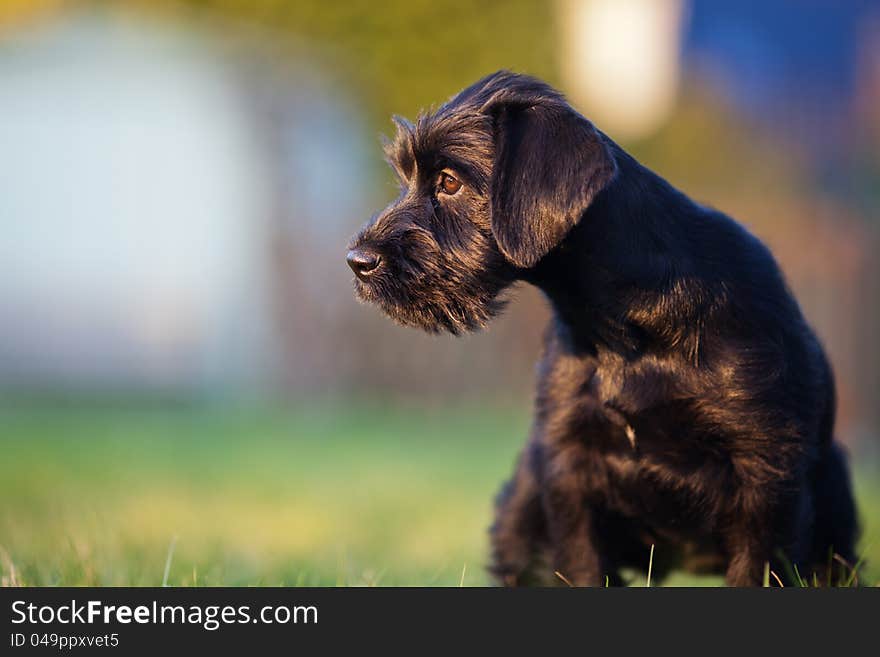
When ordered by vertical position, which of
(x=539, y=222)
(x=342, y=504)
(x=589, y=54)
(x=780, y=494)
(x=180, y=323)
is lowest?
(x=780, y=494)

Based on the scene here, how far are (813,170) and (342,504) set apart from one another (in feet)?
37.8

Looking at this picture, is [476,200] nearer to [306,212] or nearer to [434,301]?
[434,301]

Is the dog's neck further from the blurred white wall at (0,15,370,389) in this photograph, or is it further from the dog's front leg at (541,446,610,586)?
the blurred white wall at (0,15,370,389)

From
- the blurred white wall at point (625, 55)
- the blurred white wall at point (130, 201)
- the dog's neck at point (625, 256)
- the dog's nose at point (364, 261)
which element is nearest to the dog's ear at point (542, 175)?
the dog's neck at point (625, 256)

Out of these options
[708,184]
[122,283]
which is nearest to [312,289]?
[122,283]

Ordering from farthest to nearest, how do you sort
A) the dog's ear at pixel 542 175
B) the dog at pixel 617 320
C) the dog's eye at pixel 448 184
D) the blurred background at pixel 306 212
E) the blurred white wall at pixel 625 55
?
the blurred white wall at pixel 625 55 → the blurred background at pixel 306 212 → the dog's eye at pixel 448 184 → the dog at pixel 617 320 → the dog's ear at pixel 542 175

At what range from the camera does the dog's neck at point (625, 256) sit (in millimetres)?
2941

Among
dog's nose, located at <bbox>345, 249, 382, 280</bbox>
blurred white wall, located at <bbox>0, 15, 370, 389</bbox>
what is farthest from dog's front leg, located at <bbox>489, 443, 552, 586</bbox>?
blurred white wall, located at <bbox>0, 15, 370, 389</bbox>

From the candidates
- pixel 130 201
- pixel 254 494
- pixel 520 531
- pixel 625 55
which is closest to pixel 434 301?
pixel 520 531

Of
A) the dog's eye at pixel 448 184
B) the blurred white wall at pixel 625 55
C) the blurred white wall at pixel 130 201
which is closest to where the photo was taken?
the dog's eye at pixel 448 184

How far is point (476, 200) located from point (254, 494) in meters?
4.36

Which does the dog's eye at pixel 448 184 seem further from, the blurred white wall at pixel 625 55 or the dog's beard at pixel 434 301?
the blurred white wall at pixel 625 55

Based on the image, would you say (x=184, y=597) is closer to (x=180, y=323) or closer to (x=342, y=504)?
(x=342, y=504)

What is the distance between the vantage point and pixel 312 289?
11.5m
